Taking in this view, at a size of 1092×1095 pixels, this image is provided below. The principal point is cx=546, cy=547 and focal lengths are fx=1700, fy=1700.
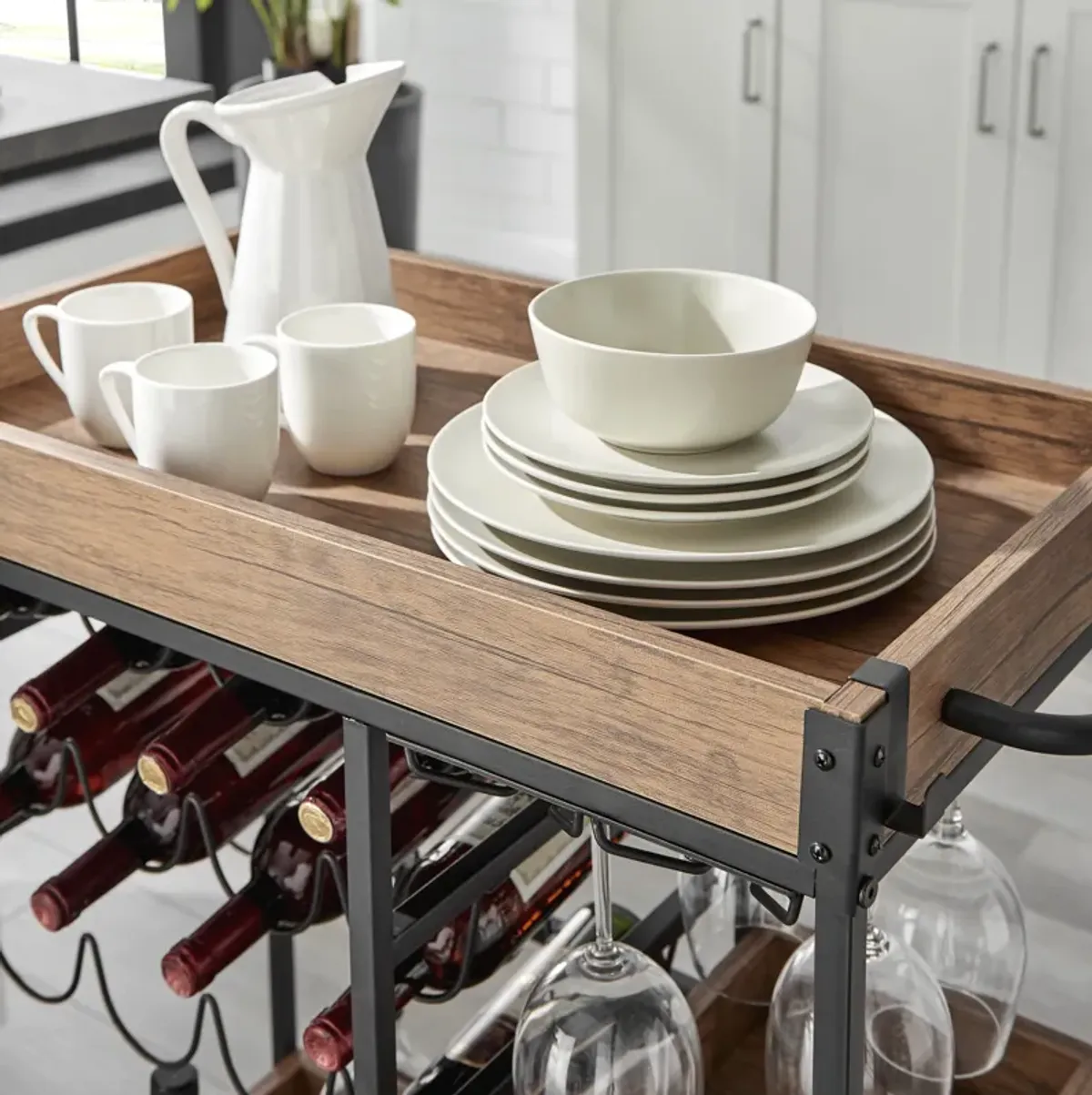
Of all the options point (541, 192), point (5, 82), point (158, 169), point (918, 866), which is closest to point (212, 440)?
point (918, 866)

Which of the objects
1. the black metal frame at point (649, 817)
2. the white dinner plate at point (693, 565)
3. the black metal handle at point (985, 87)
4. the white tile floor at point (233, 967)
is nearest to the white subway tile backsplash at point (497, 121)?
the black metal handle at point (985, 87)

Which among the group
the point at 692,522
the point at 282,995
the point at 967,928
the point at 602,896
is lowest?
the point at 282,995

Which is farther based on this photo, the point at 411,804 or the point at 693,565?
the point at 411,804

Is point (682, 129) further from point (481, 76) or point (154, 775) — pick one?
point (154, 775)

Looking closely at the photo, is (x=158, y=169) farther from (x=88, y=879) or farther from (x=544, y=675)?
(x=544, y=675)

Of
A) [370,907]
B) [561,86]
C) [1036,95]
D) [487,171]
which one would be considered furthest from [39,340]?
[487,171]

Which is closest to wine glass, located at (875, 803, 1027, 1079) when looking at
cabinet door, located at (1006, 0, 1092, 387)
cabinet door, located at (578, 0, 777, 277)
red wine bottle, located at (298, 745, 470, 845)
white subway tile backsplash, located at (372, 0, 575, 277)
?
red wine bottle, located at (298, 745, 470, 845)

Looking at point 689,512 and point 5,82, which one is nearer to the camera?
point 689,512

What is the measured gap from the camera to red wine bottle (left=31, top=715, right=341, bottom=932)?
4.61ft

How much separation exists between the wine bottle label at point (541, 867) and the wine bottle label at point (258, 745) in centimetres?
23

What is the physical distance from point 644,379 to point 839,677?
21 centimetres

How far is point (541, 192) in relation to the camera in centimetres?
394

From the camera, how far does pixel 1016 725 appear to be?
869 mm

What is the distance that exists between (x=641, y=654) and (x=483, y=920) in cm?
64
